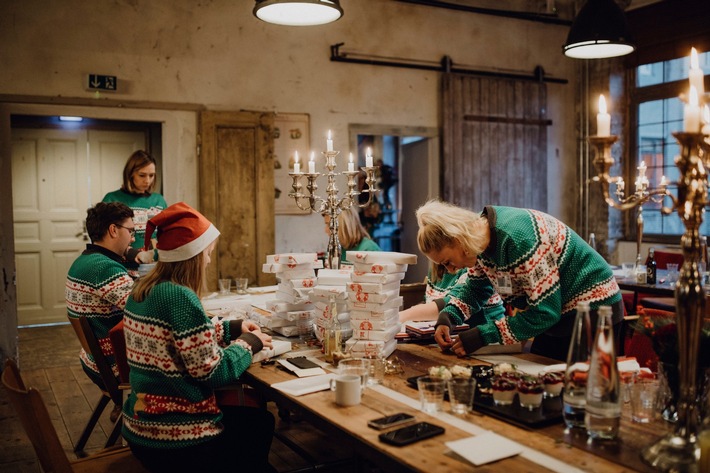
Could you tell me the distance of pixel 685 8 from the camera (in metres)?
7.41

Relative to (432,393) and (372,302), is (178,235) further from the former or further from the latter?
(432,393)

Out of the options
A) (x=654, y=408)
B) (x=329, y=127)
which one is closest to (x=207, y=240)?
(x=654, y=408)

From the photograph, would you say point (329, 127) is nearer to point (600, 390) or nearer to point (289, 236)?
point (289, 236)

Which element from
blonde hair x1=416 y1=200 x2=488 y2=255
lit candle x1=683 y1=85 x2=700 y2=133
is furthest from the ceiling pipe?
lit candle x1=683 y1=85 x2=700 y2=133

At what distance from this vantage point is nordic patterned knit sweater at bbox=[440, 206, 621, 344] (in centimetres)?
260

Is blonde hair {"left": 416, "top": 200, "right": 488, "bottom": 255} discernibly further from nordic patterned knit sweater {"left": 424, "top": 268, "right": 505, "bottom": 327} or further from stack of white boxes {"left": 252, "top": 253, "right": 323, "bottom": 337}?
stack of white boxes {"left": 252, "top": 253, "right": 323, "bottom": 337}

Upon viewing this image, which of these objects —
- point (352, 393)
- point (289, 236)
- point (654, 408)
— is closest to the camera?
point (654, 408)

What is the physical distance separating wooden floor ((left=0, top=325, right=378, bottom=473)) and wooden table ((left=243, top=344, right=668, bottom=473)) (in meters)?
0.61

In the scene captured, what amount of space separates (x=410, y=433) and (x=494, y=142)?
21.6ft

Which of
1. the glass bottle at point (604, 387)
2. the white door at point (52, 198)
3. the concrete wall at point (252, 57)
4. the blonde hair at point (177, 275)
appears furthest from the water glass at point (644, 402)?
the white door at point (52, 198)

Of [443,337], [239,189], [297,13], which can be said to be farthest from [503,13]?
[443,337]

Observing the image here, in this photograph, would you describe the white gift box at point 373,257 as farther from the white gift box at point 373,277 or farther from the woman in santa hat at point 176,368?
the woman in santa hat at point 176,368

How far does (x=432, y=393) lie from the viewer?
81.5 inches

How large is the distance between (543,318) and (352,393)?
884mm
